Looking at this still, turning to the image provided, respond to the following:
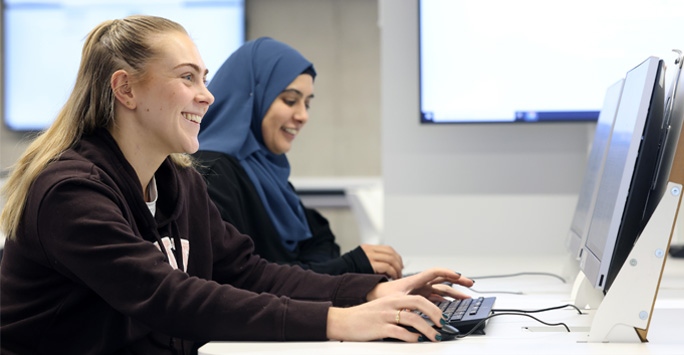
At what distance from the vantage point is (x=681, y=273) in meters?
1.91

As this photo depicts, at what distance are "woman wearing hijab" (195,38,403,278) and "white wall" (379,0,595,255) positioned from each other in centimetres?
28

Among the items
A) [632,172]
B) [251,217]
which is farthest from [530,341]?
[251,217]

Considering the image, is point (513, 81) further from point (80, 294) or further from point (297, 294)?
point (80, 294)

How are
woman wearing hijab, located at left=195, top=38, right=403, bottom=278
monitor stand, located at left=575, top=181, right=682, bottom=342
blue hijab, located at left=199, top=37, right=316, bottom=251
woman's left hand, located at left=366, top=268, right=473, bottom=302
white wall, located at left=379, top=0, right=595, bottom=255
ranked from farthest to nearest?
white wall, located at left=379, top=0, right=595, bottom=255, blue hijab, located at left=199, top=37, right=316, bottom=251, woman wearing hijab, located at left=195, top=38, right=403, bottom=278, woman's left hand, located at left=366, top=268, right=473, bottom=302, monitor stand, located at left=575, top=181, right=682, bottom=342

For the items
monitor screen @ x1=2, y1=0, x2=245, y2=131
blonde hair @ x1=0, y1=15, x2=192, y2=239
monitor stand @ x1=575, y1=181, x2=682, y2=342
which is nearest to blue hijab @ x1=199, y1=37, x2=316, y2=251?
blonde hair @ x1=0, y1=15, x2=192, y2=239

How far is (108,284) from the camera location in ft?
3.55

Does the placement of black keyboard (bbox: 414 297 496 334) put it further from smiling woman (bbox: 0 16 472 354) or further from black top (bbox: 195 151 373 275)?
black top (bbox: 195 151 373 275)

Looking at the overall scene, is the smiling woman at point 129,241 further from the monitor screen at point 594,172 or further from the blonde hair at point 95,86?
the monitor screen at point 594,172

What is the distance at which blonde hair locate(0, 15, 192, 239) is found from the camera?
4.05ft

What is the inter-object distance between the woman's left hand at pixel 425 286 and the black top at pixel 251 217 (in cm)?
37

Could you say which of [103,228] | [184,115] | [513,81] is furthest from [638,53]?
[103,228]

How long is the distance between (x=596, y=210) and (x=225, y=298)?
73 centimetres

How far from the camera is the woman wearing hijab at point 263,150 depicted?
1.98 meters

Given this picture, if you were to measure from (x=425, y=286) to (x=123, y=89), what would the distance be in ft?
2.22
